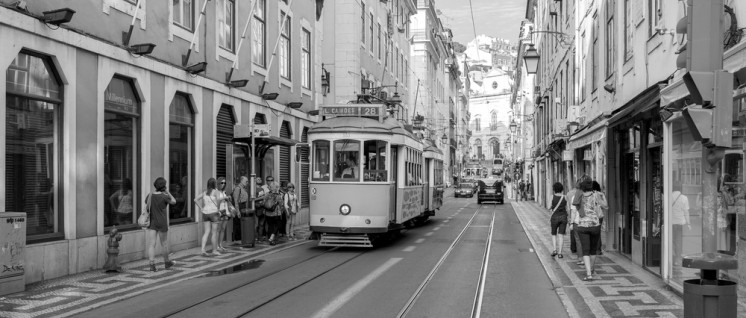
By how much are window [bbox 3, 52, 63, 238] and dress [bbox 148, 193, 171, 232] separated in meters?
1.48

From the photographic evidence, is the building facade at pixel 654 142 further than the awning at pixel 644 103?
No

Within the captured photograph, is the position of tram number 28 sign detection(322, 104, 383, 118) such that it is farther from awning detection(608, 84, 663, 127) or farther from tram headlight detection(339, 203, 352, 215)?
awning detection(608, 84, 663, 127)

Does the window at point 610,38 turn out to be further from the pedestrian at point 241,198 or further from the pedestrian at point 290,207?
the pedestrian at point 241,198

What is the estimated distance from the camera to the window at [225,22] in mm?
17891

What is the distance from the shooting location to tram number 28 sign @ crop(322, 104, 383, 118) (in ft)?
55.7

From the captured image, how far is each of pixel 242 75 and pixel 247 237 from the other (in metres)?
5.25

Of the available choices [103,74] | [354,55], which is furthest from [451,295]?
[354,55]

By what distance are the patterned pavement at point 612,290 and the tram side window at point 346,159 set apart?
4585 mm

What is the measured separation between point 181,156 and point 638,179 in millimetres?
10029

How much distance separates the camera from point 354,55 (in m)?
31.3

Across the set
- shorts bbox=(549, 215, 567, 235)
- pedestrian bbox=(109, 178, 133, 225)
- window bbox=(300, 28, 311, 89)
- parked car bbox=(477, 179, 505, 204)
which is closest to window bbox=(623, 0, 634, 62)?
shorts bbox=(549, 215, 567, 235)

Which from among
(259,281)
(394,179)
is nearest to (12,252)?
(259,281)

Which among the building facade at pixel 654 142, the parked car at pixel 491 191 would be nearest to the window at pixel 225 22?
the building facade at pixel 654 142

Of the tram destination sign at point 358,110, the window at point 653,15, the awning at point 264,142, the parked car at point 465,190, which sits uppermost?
the window at point 653,15
